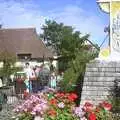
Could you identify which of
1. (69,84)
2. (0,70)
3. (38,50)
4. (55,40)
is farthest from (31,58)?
(69,84)

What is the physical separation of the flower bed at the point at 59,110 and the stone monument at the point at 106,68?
22.4ft

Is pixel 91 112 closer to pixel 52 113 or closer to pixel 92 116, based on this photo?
pixel 92 116

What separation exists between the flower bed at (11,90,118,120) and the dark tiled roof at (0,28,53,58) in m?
54.1

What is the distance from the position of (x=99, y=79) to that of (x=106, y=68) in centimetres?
42

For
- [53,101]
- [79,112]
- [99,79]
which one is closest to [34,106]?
[53,101]

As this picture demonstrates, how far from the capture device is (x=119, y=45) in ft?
56.7

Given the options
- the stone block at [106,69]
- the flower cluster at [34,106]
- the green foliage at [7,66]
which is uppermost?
the stone block at [106,69]

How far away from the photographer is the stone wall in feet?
55.9

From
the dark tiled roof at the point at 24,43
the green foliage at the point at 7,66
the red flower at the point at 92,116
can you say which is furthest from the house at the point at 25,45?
the red flower at the point at 92,116

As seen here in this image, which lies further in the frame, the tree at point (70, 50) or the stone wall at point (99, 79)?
the tree at point (70, 50)

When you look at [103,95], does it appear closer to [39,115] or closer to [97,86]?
[97,86]

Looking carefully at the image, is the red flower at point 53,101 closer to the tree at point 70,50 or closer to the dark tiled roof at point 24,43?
the tree at point 70,50

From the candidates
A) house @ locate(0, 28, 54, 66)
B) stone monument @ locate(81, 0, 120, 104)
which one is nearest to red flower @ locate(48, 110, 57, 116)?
stone monument @ locate(81, 0, 120, 104)

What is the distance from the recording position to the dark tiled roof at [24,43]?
66188 millimetres
